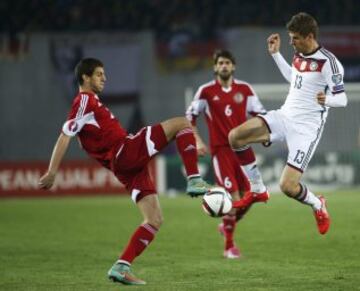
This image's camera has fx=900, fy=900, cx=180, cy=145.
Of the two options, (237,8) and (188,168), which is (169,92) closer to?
(237,8)

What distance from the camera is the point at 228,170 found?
10.5 metres

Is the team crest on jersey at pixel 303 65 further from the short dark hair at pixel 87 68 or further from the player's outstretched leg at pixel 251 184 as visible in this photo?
the short dark hair at pixel 87 68

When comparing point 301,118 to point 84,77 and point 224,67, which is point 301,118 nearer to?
point 224,67

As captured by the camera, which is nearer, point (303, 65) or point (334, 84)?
point (334, 84)

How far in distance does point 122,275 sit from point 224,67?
3605 millimetres

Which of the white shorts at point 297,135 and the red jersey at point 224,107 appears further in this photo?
the red jersey at point 224,107

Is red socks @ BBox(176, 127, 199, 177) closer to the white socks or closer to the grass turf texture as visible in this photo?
the grass turf texture

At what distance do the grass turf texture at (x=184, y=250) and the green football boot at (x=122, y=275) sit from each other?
0.08 m

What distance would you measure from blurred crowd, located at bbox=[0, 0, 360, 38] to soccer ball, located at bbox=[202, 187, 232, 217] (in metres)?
15.7

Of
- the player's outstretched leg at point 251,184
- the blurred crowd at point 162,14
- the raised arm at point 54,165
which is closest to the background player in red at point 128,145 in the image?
the raised arm at point 54,165

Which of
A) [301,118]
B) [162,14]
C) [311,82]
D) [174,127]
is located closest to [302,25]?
[311,82]

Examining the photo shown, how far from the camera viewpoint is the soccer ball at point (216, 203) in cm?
788

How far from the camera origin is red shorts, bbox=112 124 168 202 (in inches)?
303

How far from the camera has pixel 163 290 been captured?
7.43m
